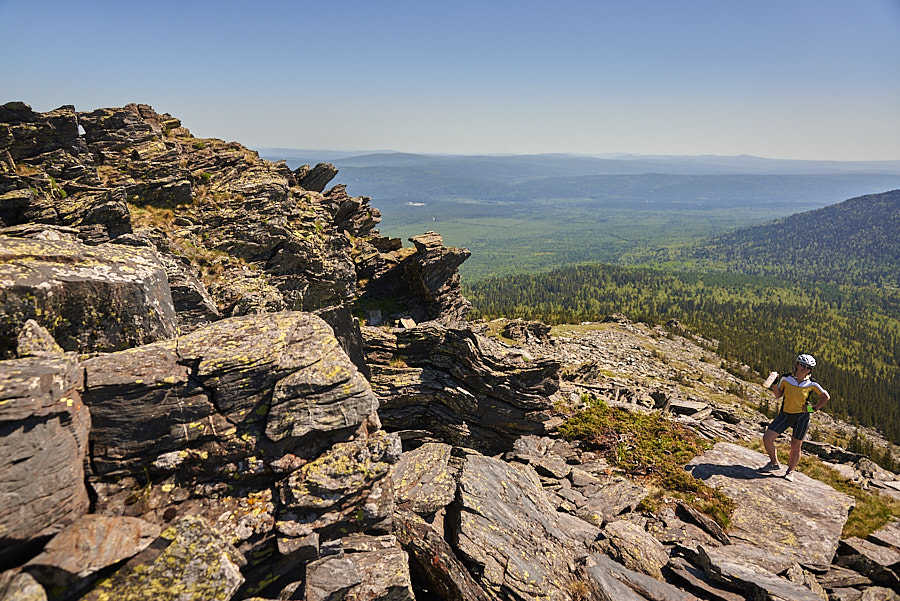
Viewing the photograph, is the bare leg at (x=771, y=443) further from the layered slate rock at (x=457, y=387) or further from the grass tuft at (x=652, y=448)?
the layered slate rock at (x=457, y=387)

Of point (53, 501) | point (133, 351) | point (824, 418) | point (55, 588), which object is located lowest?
point (824, 418)

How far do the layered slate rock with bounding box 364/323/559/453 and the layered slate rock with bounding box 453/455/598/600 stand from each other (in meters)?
8.42

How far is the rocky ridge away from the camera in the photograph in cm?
877

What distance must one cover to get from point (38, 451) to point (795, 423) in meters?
29.0

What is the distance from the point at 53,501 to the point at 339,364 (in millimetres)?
6827

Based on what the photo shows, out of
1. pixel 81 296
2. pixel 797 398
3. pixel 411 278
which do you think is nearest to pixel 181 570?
pixel 81 296

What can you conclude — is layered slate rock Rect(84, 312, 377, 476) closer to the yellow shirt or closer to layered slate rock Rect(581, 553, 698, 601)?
layered slate rock Rect(581, 553, 698, 601)

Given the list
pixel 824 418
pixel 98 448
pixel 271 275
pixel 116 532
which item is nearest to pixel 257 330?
pixel 98 448

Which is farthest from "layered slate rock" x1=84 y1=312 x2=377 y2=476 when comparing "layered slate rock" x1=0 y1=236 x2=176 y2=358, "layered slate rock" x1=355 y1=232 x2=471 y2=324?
"layered slate rock" x1=355 y1=232 x2=471 y2=324

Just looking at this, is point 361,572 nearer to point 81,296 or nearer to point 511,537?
point 511,537

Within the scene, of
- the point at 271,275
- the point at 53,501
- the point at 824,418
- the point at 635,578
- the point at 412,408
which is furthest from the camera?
the point at 824,418

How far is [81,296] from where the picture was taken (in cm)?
1134

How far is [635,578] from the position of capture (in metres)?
14.8

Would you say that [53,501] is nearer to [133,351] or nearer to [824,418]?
[133,351]
